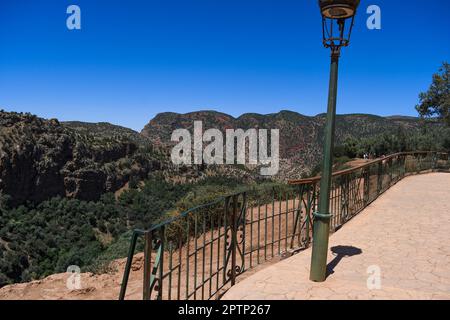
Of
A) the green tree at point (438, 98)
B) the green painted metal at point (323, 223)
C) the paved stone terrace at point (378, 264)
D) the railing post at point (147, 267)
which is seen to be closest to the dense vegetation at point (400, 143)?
the green tree at point (438, 98)

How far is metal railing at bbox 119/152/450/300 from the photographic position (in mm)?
3240

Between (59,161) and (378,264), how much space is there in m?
66.0

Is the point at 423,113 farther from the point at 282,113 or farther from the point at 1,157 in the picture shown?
the point at 282,113

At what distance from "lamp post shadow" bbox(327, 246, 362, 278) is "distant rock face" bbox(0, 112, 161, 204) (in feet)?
199

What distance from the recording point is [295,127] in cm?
8006

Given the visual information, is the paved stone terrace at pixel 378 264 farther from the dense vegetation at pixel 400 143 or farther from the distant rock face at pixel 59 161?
the distant rock face at pixel 59 161

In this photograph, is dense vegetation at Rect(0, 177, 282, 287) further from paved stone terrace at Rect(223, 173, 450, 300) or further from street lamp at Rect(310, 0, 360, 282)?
street lamp at Rect(310, 0, 360, 282)

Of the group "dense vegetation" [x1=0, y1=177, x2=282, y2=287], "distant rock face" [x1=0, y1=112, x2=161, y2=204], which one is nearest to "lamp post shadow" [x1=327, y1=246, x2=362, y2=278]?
"dense vegetation" [x1=0, y1=177, x2=282, y2=287]

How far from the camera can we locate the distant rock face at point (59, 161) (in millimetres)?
58000

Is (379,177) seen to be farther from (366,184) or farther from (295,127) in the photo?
(295,127)

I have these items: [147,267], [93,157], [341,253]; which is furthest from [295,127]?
[147,267]

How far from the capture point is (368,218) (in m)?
8.41
